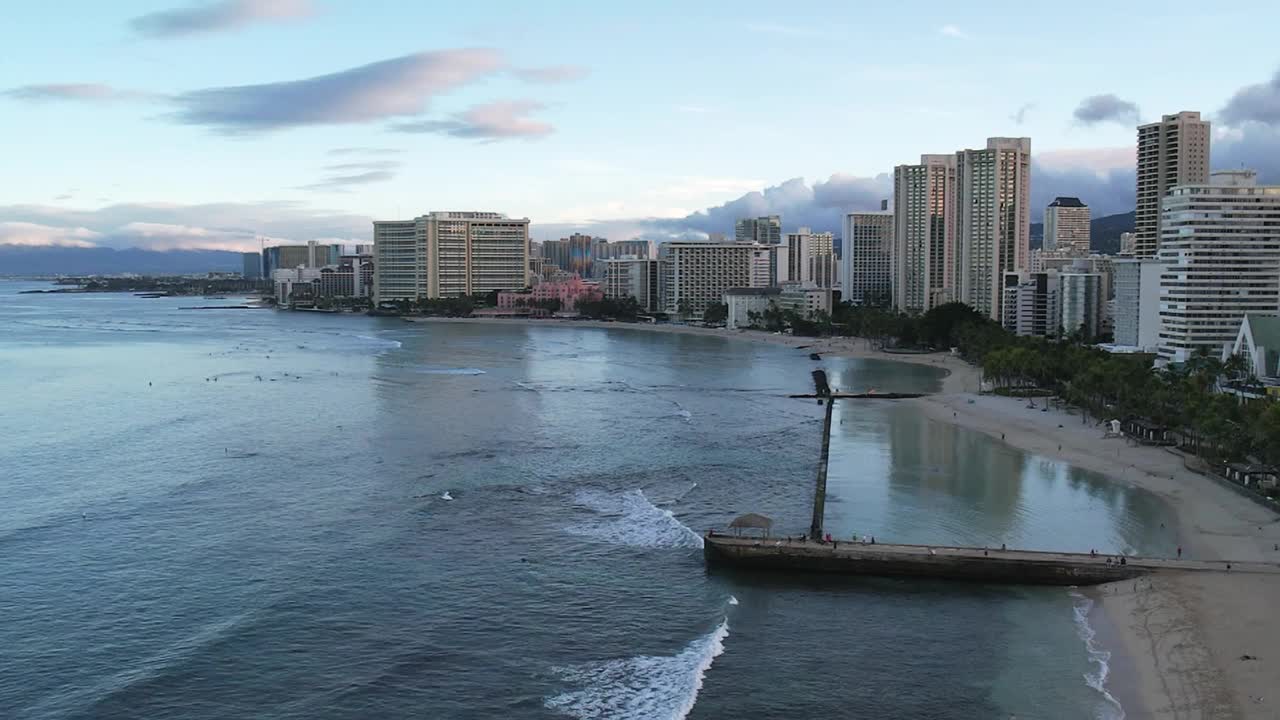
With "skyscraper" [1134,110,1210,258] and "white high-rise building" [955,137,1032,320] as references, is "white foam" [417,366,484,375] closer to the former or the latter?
"white high-rise building" [955,137,1032,320]

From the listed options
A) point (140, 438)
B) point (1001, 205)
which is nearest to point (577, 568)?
point (140, 438)

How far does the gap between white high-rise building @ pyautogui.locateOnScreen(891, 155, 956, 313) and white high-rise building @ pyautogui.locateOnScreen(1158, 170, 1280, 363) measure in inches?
2412

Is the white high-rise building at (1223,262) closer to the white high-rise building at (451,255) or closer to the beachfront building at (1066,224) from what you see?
the beachfront building at (1066,224)

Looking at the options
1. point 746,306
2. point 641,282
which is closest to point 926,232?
point 746,306

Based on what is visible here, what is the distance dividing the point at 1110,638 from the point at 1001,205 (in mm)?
102406

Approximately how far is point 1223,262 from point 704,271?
322 ft

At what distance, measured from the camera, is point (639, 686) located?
19.4 metres

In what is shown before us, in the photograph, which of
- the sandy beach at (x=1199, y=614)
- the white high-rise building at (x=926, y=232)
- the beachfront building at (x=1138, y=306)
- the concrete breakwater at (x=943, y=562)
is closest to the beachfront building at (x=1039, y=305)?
the beachfront building at (x=1138, y=306)

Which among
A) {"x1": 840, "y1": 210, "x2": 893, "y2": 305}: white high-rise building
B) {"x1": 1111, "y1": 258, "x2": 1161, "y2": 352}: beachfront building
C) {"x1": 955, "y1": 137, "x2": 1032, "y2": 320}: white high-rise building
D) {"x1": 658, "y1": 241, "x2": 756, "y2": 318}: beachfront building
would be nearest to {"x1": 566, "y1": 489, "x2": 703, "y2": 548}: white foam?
{"x1": 1111, "y1": 258, "x2": 1161, "y2": 352}: beachfront building

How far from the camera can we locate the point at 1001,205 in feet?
386

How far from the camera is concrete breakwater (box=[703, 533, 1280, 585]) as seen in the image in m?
25.1

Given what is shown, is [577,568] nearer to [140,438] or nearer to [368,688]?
[368,688]

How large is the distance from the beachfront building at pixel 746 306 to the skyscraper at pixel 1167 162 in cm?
4055

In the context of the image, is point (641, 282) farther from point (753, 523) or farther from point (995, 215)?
point (753, 523)
